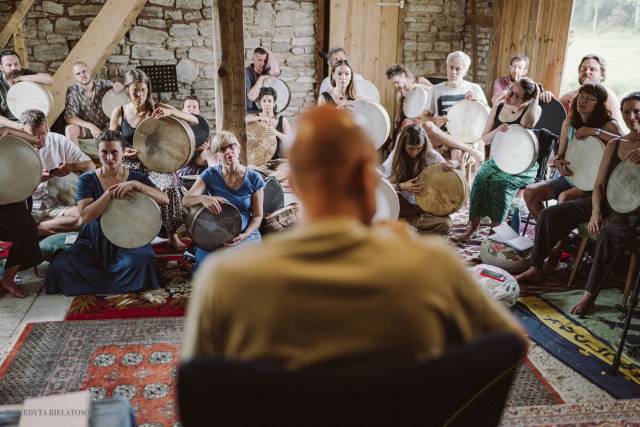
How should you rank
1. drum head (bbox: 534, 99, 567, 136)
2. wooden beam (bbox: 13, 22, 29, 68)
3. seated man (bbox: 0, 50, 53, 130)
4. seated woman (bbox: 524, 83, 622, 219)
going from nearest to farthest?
1. seated woman (bbox: 524, 83, 622, 219)
2. drum head (bbox: 534, 99, 567, 136)
3. seated man (bbox: 0, 50, 53, 130)
4. wooden beam (bbox: 13, 22, 29, 68)

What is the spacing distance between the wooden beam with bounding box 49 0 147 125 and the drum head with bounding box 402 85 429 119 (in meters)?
3.39

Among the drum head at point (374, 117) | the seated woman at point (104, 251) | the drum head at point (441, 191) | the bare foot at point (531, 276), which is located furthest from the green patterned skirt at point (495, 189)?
the seated woman at point (104, 251)

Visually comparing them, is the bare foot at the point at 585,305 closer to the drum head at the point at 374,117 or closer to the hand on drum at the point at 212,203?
the drum head at the point at 374,117

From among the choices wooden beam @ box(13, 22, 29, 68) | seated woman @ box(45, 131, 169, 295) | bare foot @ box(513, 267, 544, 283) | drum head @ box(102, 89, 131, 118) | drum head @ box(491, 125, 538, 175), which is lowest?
bare foot @ box(513, 267, 544, 283)

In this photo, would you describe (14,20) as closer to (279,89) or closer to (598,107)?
(279,89)

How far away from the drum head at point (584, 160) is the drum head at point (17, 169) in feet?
13.5

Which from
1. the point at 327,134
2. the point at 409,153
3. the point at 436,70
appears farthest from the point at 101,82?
the point at 327,134

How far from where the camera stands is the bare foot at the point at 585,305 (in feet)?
13.3

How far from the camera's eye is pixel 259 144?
20.7 ft

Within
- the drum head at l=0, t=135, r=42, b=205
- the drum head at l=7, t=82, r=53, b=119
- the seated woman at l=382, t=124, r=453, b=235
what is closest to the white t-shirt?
the seated woman at l=382, t=124, r=453, b=235

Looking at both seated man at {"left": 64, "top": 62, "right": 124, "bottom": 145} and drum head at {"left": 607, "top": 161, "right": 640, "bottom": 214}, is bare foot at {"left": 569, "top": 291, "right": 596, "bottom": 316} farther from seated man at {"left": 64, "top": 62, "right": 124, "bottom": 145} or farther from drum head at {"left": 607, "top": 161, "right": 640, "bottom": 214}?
seated man at {"left": 64, "top": 62, "right": 124, "bottom": 145}

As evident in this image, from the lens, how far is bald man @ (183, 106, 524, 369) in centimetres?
97

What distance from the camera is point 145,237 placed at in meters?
4.23

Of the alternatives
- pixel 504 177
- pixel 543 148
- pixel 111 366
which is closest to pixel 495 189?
pixel 504 177
